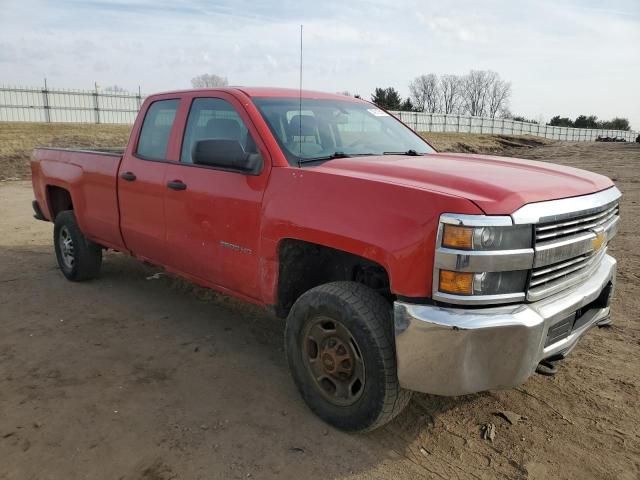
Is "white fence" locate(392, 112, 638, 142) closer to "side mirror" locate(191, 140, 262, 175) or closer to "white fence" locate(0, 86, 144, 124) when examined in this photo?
"white fence" locate(0, 86, 144, 124)

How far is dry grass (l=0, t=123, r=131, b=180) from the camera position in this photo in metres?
16.2

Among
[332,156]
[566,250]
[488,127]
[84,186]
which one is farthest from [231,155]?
[488,127]

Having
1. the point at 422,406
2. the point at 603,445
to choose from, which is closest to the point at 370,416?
the point at 422,406

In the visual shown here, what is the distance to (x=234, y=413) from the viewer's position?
10.5ft

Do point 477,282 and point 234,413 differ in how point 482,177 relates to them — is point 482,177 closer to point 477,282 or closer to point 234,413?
point 477,282

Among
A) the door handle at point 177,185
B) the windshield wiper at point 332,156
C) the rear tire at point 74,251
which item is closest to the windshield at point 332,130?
the windshield wiper at point 332,156

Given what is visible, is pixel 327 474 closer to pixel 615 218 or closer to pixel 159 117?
pixel 615 218

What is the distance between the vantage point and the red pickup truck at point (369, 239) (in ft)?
8.05

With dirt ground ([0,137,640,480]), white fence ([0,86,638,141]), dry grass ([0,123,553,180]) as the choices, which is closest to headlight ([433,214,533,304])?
dirt ground ([0,137,640,480])

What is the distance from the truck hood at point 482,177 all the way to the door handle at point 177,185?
1182 mm

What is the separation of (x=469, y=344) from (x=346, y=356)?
749 millimetres

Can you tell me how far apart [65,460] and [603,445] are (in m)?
2.84

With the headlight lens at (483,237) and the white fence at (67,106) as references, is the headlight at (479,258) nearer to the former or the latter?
the headlight lens at (483,237)

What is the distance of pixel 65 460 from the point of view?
274 centimetres
